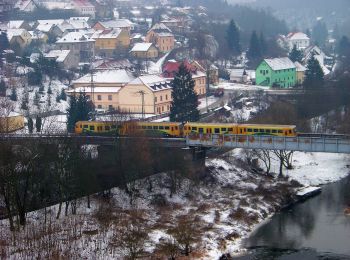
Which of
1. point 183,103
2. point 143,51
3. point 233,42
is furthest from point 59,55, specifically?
point 233,42

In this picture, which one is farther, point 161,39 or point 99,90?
point 161,39

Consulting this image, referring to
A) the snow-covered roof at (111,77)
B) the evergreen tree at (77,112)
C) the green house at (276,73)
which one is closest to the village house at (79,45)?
the snow-covered roof at (111,77)

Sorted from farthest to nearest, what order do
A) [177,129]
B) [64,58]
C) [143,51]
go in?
[143,51]
[64,58]
[177,129]

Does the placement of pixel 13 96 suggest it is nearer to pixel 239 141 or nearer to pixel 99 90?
pixel 99 90

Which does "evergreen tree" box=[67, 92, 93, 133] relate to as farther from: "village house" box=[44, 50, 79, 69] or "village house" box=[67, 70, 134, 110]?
"village house" box=[44, 50, 79, 69]

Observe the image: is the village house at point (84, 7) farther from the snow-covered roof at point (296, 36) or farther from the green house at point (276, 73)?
the green house at point (276, 73)

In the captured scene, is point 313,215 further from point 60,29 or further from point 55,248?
point 60,29
